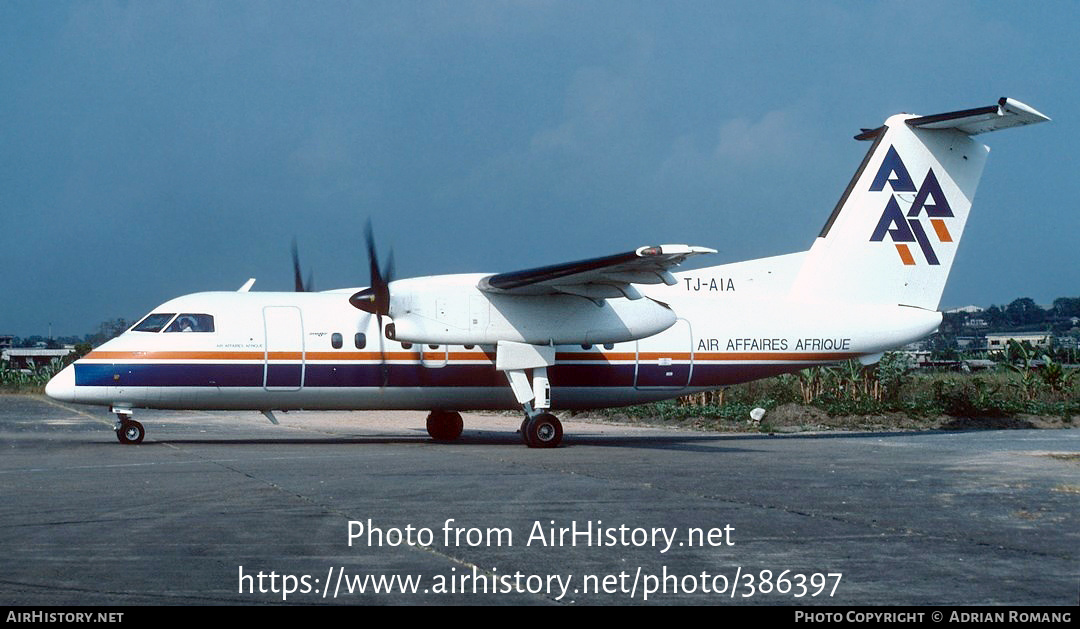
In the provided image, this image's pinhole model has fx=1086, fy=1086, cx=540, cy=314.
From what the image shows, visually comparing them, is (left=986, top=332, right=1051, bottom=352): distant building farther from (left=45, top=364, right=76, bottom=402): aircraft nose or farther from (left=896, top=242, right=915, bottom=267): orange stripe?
(left=45, top=364, right=76, bottom=402): aircraft nose

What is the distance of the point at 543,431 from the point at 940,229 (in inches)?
361

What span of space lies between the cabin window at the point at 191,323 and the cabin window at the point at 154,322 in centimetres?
15

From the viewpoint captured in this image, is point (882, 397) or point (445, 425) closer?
point (445, 425)

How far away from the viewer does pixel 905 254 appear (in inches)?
848

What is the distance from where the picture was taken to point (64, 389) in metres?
18.8

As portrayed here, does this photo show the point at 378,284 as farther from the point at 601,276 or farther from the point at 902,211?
the point at 902,211

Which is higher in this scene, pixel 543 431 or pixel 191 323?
pixel 191 323

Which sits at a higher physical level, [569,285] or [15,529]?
[569,285]

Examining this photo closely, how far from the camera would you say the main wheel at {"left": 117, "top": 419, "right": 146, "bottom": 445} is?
1944 cm

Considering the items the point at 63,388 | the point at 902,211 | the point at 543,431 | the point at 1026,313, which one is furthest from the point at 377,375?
the point at 1026,313

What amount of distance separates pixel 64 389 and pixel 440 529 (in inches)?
464

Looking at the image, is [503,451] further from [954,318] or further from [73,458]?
[954,318]

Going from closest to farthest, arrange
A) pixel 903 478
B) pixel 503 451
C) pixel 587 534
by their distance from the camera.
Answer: pixel 587 534, pixel 903 478, pixel 503 451
